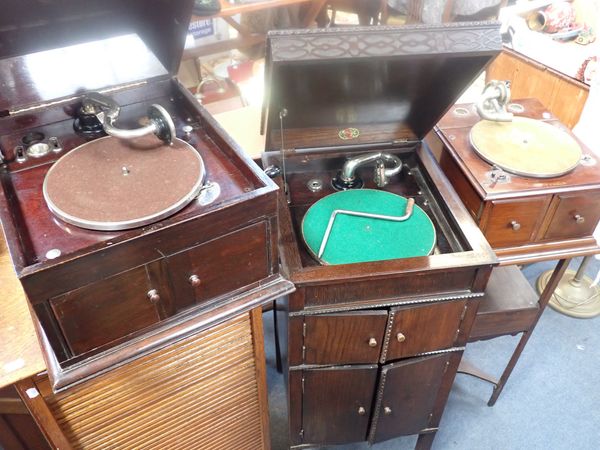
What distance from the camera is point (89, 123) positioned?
121cm

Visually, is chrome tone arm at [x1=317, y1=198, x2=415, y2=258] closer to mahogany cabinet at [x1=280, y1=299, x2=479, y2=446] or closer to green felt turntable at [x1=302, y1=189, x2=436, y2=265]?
green felt turntable at [x1=302, y1=189, x2=436, y2=265]

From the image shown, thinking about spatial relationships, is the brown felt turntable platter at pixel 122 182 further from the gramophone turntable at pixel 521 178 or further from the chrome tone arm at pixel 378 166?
the gramophone turntable at pixel 521 178

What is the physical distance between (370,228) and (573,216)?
0.60 m

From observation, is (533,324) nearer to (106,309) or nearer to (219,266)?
(219,266)

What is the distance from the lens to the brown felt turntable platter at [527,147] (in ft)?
4.77

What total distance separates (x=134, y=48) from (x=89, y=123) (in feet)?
0.85

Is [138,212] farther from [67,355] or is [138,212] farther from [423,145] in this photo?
[423,145]

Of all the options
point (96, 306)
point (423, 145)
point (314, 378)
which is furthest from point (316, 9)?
point (96, 306)

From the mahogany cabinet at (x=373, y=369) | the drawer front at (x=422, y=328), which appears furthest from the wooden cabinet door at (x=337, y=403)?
the drawer front at (x=422, y=328)

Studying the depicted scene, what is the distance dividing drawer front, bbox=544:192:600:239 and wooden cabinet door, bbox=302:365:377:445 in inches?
26.1

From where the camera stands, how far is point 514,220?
1.46 metres

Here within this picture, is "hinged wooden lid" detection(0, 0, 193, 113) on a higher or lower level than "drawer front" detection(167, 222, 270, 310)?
higher

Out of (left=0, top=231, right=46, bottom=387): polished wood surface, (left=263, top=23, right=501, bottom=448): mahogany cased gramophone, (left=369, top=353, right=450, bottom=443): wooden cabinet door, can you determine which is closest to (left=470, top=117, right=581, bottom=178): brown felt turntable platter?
(left=263, top=23, right=501, bottom=448): mahogany cased gramophone

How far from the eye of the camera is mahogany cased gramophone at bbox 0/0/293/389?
91 cm
